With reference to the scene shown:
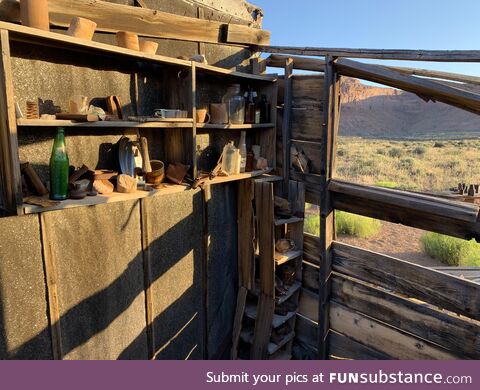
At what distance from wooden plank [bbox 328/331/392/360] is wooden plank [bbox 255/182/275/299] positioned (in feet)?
2.81

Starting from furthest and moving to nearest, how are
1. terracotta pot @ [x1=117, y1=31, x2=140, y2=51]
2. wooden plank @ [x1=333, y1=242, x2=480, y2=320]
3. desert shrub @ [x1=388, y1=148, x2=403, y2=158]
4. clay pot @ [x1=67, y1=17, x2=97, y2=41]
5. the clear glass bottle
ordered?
1. desert shrub @ [x1=388, y1=148, x2=403, y2=158]
2. the clear glass bottle
3. wooden plank @ [x1=333, y1=242, x2=480, y2=320]
4. terracotta pot @ [x1=117, y1=31, x2=140, y2=51]
5. clay pot @ [x1=67, y1=17, x2=97, y2=41]

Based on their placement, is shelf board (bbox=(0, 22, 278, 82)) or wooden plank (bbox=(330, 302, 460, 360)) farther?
wooden plank (bbox=(330, 302, 460, 360))

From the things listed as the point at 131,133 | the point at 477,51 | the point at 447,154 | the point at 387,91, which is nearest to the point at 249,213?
the point at 131,133

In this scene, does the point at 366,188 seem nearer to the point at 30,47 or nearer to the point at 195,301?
the point at 195,301

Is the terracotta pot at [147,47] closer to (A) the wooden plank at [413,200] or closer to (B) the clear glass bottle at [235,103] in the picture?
(B) the clear glass bottle at [235,103]

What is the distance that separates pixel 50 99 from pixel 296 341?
3423mm

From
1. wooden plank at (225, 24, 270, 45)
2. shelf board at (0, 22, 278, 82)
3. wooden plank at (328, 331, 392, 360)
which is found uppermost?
wooden plank at (225, 24, 270, 45)

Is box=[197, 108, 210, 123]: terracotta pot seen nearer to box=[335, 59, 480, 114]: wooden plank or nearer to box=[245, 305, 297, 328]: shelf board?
box=[335, 59, 480, 114]: wooden plank

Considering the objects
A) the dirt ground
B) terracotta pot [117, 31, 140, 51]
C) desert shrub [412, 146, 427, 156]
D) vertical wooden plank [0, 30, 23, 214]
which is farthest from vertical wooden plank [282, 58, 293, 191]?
desert shrub [412, 146, 427, 156]

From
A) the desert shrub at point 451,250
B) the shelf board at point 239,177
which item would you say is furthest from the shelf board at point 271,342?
the desert shrub at point 451,250

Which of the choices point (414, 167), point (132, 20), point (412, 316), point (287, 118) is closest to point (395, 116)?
point (414, 167)

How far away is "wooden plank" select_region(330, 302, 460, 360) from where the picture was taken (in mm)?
3150

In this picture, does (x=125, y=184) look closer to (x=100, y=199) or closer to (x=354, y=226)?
(x=100, y=199)

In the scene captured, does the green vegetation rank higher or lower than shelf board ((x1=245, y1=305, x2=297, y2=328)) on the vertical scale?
lower
